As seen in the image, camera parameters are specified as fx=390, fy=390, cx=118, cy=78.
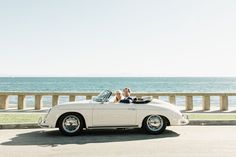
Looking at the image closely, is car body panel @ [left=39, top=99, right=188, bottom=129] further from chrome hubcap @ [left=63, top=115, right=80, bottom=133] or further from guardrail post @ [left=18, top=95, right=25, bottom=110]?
guardrail post @ [left=18, top=95, right=25, bottom=110]

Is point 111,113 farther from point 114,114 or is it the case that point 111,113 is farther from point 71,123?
point 71,123

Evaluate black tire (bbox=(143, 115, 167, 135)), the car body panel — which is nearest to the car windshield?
the car body panel

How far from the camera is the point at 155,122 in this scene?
10.3m

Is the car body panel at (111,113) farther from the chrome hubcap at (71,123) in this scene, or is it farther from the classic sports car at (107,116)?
the chrome hubcap at (71,123)

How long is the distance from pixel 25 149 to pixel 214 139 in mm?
4424

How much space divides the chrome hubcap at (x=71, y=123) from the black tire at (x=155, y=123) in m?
1.79

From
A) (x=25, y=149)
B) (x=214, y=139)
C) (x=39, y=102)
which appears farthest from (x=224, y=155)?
(x=39, y=102)

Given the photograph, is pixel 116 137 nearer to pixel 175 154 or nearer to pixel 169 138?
pixel 169 138

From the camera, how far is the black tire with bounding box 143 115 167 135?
33.6ft

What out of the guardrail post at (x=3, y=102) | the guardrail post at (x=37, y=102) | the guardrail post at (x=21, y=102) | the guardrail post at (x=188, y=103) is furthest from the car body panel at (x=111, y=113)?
the guardrail post at (x=3, y=102)

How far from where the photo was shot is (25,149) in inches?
314

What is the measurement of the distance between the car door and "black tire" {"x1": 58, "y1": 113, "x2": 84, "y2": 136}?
15.8 inches

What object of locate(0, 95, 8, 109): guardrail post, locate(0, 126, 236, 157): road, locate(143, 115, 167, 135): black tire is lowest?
locate(0, 126, 236, 157): road

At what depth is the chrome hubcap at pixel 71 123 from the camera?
10.0 m
